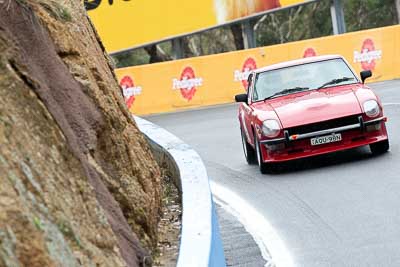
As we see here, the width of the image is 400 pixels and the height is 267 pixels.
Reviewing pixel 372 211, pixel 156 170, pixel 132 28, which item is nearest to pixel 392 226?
pixel 372 211

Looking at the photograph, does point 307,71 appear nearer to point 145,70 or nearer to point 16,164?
point 16,164

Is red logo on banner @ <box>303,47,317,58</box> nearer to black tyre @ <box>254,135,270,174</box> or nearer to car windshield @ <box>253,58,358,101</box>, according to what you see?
car windshield @ <box>253,58,358,101</box>

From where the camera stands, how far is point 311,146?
1220cm

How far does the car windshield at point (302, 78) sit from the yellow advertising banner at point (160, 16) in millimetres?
20579

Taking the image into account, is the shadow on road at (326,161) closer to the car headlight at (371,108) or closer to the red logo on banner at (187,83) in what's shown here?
the car headlight at (371,108)

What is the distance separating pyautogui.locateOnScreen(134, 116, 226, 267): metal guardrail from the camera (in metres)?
4.59

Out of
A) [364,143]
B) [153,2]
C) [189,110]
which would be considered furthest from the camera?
[153,2]

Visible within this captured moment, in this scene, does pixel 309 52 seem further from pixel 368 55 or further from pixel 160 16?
pixel 160 16

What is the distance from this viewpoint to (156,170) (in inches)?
291

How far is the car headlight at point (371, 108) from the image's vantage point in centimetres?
1220

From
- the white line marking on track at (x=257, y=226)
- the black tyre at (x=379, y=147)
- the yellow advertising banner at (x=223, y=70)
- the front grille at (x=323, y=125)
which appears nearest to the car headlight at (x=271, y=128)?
the front grille at (x=323, y=125)

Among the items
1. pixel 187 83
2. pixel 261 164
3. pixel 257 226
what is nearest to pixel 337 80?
pixel 261 164

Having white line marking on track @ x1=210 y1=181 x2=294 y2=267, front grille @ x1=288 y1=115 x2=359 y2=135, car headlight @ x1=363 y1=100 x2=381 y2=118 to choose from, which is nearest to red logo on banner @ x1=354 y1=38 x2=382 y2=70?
car headlight @ x1=363 y1=100 x2=381 y2=118

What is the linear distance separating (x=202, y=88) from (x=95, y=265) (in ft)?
79.7
